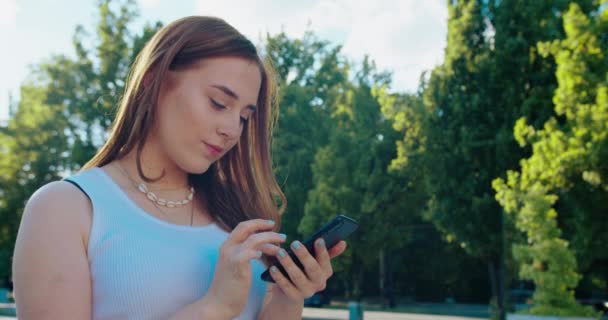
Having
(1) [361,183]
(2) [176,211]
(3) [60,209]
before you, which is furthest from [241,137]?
(1) [361,183]

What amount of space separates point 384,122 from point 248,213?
24738 mm

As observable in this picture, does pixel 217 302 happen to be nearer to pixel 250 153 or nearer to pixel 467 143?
pixel 250 153

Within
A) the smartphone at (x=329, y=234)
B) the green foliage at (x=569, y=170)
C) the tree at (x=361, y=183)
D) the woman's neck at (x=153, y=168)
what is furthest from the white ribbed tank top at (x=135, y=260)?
the tree at (x=361, y=183)

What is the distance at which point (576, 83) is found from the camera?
1290 cm

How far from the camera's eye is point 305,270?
1.70 meters

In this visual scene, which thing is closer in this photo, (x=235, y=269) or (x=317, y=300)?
(x=235, y=269)

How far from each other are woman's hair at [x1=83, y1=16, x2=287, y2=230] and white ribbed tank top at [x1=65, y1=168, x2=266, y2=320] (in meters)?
0.18

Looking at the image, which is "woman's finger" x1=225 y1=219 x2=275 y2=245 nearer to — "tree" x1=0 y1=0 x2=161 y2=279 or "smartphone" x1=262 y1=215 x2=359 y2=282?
"smartphone" x1=262 y1=215 x2=359 y2=282

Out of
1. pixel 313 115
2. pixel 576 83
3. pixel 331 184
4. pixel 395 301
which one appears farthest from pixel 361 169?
pixel 576 83

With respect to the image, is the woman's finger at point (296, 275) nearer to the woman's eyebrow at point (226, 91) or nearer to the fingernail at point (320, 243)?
the fingernail at point (320, 243)

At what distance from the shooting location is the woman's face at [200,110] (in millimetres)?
1804

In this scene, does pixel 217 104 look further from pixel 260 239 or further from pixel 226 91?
pixel 260 239

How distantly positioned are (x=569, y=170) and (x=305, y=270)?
12619 mm

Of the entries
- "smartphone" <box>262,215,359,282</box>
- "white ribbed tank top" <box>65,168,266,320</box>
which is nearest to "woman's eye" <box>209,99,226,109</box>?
"white ribbed tank top" <box>65,168,266,320</box>
